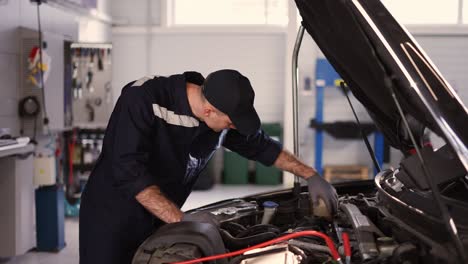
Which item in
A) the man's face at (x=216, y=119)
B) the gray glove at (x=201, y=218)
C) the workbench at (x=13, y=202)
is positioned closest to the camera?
the gray glove at (x=201, y=218)

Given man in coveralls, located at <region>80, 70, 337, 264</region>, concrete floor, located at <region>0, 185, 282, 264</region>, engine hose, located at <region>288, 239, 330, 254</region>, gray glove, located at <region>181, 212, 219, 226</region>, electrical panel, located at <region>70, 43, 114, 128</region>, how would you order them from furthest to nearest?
electrical panel, located at <region>70, 43, 114, 128</region>
concrete floor, located at <region>0, 185, 282, 264</region>
man in coveralls, located at <region>80, 70, 337, 264</region>
gray glove, located at <region>181, 212, 219, 226</region>
engine hose, located at <region>288, 239, 330, 254</region>

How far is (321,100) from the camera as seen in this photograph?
759 cm

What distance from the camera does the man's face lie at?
2.07m

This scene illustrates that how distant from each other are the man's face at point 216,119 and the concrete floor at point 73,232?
9.13 ft

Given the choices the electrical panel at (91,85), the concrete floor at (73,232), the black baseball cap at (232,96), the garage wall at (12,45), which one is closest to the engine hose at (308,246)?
the black baseball cap at (232,96)

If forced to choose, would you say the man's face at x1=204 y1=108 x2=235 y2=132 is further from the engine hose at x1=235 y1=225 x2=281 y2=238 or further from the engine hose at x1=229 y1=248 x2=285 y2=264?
the engine hose at x1=229 y1=248 x2=285 y2=264

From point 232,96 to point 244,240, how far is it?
1.79 feet

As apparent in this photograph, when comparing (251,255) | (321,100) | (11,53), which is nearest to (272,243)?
(251,255)

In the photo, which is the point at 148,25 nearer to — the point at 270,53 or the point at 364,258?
the point at 270,53

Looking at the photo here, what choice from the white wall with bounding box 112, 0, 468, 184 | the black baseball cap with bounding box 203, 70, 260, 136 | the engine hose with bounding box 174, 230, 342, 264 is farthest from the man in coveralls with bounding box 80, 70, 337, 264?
the white wall with bounding box 112, 0, 468, 184

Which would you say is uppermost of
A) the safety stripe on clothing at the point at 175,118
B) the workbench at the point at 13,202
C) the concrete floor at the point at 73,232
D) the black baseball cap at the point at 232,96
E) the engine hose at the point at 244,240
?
the black baseball cap at the point at 232,96

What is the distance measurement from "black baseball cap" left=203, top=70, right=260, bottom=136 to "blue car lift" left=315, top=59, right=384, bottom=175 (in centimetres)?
559

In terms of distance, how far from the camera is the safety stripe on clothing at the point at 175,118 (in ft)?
7.00

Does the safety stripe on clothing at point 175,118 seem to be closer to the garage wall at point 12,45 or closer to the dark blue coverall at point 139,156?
the dark blue coverall at point 139,156
